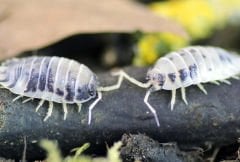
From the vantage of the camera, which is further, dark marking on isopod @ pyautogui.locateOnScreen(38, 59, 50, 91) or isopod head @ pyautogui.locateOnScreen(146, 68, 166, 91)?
isopod head @ pyautogui.locateOnScreen(146, 68, 166, 91)

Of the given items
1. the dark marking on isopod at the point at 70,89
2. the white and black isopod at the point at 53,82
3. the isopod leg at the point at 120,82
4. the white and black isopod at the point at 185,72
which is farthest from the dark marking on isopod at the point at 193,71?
the dark marking on isopod at the point at 70,89

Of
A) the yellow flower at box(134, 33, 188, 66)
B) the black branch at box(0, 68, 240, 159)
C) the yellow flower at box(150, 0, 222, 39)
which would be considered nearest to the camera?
the black branch at box(0, 68, 240, 159)

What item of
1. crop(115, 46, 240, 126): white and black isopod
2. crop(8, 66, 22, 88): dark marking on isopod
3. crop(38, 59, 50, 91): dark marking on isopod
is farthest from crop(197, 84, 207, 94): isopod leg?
crop(8, 66, 22, 88): dark marking on isopod

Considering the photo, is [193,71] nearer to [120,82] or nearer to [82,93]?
[120,82]

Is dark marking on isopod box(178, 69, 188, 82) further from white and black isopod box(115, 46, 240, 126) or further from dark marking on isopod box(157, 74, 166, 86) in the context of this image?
dark marking on isopod box(157, 74, 166, 86)

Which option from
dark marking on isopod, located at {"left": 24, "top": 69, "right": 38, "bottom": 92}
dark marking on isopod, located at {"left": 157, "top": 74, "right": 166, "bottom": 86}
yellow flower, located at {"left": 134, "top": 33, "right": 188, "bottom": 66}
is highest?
yellow flower, located at {"left": 134, "top": 33, "right": 188, "bottom": 66}

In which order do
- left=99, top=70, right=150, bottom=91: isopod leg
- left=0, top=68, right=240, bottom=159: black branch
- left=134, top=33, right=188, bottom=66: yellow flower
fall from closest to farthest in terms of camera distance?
left=0, top=68, right=240, bottom=159: black branch
left=99, top=70, right=150, bottom=91: isopod leg
left=134, top=33, right=188, bottom=66: yellow flower

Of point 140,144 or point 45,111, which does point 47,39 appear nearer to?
point 45,111
